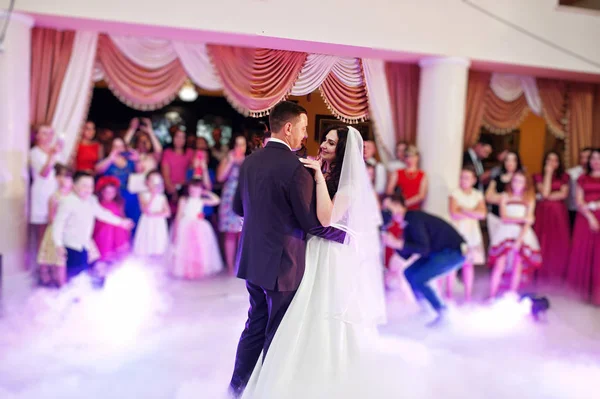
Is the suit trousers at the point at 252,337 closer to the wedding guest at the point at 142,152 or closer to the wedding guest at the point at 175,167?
the wedding guest at the point at 142,152

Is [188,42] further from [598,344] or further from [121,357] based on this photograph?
[598,344]

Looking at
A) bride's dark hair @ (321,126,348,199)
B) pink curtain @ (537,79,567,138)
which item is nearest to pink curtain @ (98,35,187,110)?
bride's dark hair @ (321,126,348,199)

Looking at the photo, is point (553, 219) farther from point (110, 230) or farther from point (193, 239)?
point (110, 230)

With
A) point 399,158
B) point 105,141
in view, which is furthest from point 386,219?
point 105,141

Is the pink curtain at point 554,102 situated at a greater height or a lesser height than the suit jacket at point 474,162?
greater

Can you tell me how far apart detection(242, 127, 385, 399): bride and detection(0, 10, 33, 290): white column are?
297 centimetres

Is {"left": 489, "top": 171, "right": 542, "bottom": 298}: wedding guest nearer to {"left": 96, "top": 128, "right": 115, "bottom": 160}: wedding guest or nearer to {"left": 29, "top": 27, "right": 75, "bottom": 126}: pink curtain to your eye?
{"left": 96, "top": 128, "right": 115, "bottom": 160}: wedding guest

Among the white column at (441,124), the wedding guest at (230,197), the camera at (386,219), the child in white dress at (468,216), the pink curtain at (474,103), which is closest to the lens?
the camera at (386,219)

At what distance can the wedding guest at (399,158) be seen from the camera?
5195 millimetres

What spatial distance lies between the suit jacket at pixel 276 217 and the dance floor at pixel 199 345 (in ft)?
2.06

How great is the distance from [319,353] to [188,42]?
3619mm

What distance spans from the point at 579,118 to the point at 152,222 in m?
4.69

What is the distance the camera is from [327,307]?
2391mm

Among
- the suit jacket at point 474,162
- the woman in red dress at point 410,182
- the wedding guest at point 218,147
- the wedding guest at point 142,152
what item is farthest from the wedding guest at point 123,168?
the suit jacket at point 474,162
